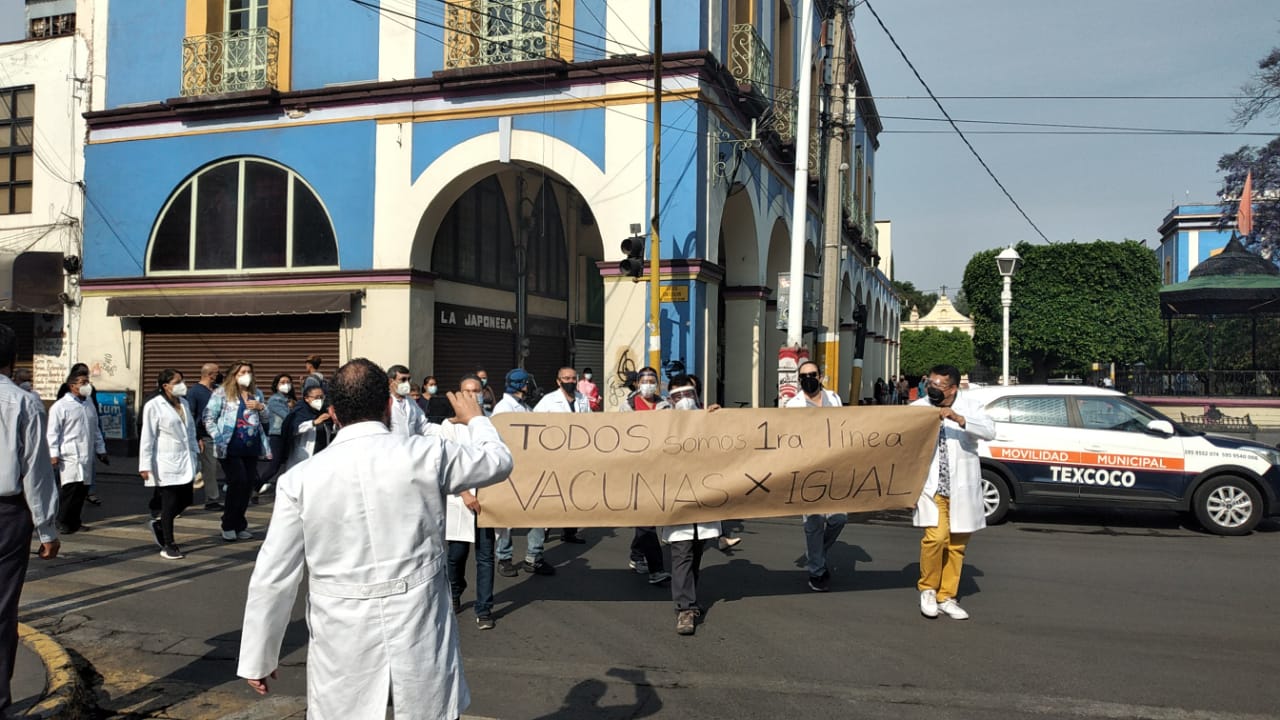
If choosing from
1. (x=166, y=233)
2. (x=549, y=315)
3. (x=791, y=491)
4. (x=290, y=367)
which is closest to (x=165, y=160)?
(x=166, y=233)

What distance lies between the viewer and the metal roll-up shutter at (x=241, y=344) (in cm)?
1750

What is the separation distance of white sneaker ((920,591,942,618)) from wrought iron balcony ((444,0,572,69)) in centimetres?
1192

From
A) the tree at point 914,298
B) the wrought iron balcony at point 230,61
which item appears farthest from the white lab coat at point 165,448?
the tree at point 914,298

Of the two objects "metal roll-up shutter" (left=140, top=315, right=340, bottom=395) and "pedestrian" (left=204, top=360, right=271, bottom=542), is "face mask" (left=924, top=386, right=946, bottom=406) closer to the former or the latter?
"pedestrian" (left=204, top=360, right=271, bottom=542)

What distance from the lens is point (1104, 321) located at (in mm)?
34969

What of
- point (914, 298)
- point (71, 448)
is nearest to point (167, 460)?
point (71, 448)

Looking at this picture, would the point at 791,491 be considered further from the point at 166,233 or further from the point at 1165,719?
the point at 166,233

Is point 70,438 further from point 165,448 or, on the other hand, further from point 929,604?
point 929,604

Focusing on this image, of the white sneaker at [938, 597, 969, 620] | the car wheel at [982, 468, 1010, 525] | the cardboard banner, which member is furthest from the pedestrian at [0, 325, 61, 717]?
the car wheel at [982, 468, 1010, 525]

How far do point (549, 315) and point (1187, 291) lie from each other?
1802 centimetres

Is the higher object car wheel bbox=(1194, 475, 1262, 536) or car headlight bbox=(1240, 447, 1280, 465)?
car headlight bbox=(1240, 447, 1280, 465)

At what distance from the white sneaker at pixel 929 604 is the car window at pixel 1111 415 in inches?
208

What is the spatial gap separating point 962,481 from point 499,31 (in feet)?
41.3

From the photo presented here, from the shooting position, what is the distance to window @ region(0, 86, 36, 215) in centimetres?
1922
